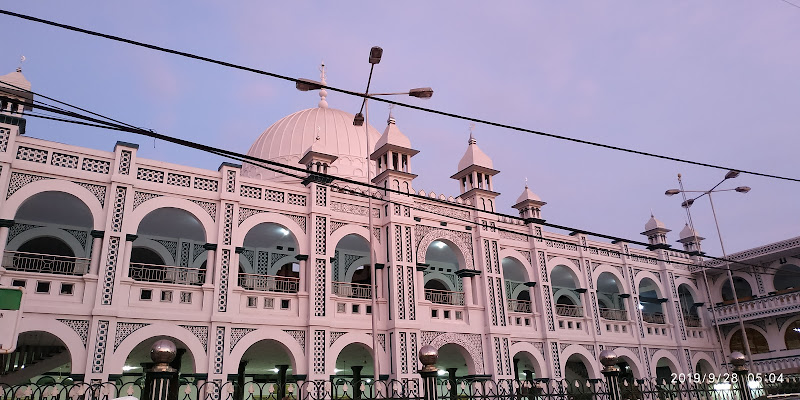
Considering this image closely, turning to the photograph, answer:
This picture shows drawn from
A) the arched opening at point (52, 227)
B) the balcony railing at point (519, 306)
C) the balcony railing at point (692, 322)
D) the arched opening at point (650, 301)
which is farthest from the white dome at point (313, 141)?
the balcony railing at point (692, 322)

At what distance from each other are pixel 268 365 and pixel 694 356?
64.9ft

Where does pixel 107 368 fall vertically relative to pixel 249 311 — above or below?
below

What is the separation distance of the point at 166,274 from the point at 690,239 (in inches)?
1036

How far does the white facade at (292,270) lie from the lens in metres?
15.3

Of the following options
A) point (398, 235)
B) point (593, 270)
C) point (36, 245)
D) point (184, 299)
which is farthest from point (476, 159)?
point (36, 245)

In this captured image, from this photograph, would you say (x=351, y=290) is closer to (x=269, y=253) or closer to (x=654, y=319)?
(x=269, y=253)

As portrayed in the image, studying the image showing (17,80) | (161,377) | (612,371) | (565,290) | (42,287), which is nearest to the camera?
(161,377)

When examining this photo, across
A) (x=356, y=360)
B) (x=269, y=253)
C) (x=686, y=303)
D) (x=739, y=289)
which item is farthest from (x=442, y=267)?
(x=739, y=289)

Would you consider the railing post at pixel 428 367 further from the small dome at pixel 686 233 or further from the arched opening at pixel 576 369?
the small dome at pixel 686 233

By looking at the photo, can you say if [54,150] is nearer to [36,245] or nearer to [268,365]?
[36,245]

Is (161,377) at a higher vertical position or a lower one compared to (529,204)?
lower

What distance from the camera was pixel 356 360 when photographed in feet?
74.3

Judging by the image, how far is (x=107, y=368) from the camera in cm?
1468
